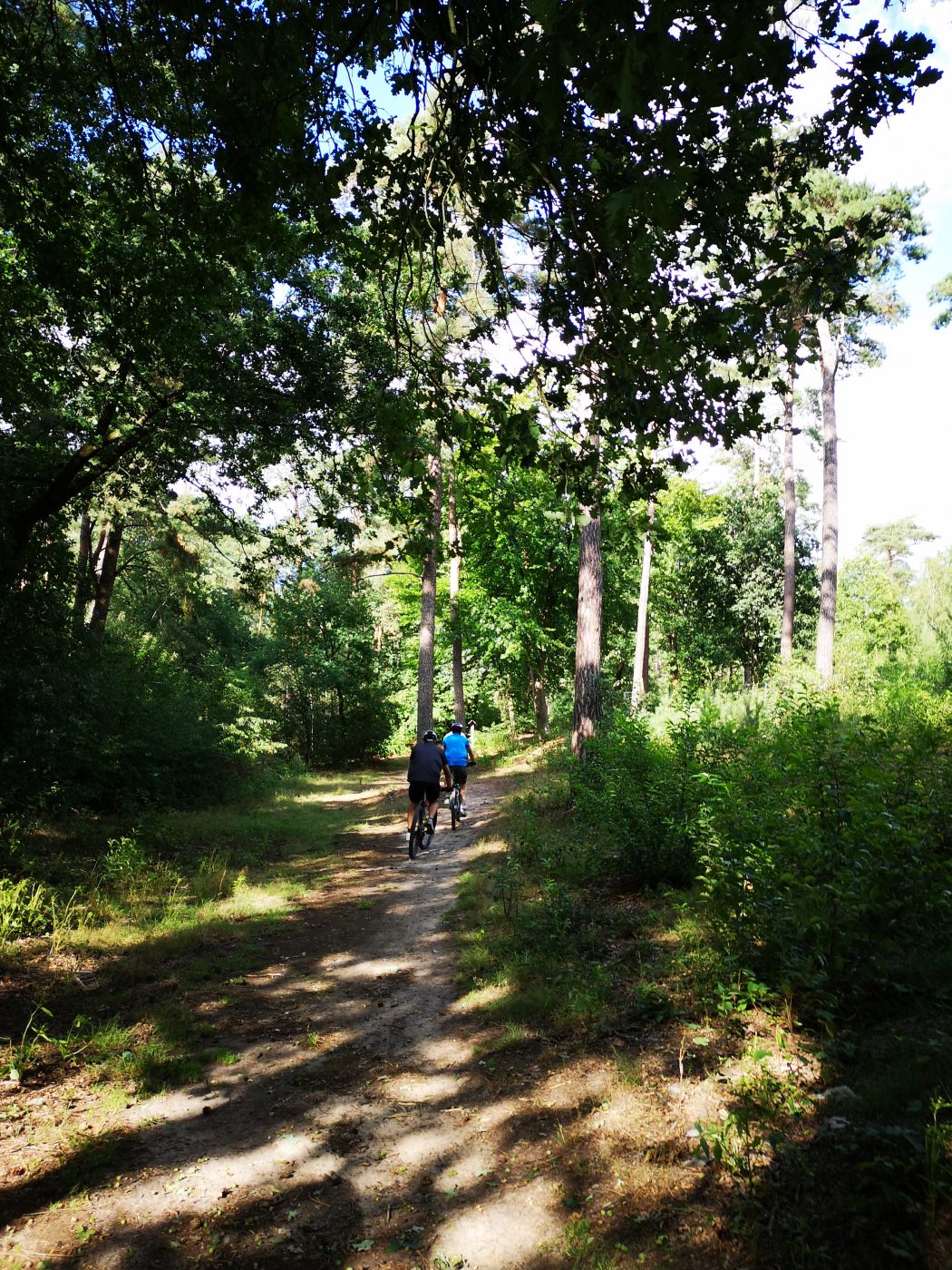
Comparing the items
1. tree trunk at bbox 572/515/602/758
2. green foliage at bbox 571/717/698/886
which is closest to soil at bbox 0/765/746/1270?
green foliage at bbox 571/717/698/886

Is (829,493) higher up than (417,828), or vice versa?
(829,493)

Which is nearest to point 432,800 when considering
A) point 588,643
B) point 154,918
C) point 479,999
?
point 588,643

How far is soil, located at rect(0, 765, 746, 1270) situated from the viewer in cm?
317

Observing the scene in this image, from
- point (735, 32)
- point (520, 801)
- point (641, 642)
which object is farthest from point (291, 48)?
point (641, 642)

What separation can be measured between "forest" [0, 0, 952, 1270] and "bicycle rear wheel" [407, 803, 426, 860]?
0.86 meters

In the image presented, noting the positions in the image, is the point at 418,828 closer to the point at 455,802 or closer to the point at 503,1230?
the point at 455,802

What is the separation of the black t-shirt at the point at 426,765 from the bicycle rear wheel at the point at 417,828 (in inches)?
19.6

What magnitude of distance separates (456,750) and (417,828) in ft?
8.65

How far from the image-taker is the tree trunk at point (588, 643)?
1402 centimetres

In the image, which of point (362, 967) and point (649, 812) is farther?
point (649, 812)

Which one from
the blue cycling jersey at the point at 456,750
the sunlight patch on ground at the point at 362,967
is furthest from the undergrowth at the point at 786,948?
the blue cycling jersey at the point at 456,750

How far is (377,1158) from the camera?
3.91 metres

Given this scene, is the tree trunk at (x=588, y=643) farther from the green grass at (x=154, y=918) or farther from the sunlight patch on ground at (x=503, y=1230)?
the sunlight patch on ground at (x=503, y=1230)

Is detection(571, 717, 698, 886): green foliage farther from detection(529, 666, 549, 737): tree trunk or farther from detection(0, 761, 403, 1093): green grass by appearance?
detection(529, 666, 549, 737): tree trunk
